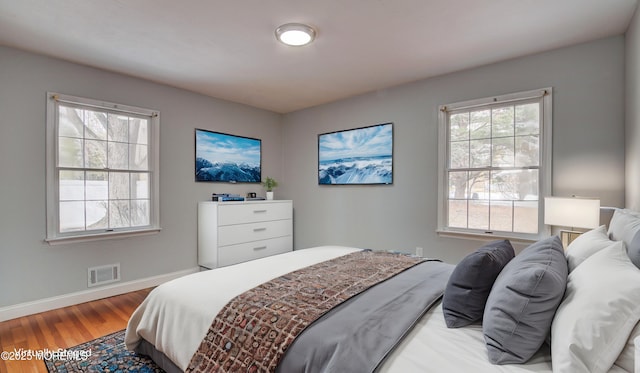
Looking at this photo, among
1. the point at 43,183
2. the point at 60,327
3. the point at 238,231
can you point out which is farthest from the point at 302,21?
the point at 60,327

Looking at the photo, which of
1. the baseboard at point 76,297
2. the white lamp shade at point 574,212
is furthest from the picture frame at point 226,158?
the white lamp shade at point 574,212

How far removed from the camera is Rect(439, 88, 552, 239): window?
296 cm

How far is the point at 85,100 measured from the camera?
3.15 metres

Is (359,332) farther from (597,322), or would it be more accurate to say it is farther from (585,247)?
(585,247)

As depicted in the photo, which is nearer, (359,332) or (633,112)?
(359,332)

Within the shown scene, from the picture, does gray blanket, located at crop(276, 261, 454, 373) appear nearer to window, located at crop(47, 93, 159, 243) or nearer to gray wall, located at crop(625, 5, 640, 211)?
gray wall, located at crop(625, 5, 640, 211)

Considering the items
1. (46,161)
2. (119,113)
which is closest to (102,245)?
(46,161)

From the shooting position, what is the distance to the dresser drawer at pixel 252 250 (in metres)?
3.85

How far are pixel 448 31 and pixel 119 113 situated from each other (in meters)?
3.46

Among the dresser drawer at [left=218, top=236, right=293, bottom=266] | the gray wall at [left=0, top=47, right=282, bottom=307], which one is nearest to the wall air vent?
the gray wall at [left=0, top=47, right=282, bottom=307]

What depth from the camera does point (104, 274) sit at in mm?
3289

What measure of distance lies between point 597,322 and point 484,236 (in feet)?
8.22

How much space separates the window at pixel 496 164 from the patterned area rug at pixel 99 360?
9.98ft

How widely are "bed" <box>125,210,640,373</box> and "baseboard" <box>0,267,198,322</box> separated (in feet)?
6.53
